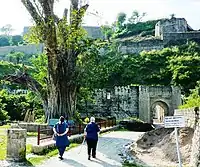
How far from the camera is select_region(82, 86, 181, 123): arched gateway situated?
1567 inches

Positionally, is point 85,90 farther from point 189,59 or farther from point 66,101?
point 189,59

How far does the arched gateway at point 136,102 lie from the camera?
3981cm

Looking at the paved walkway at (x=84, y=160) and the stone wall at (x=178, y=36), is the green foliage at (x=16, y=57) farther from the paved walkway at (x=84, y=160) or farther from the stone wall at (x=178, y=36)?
the paved walkway at (x=84, y=160)

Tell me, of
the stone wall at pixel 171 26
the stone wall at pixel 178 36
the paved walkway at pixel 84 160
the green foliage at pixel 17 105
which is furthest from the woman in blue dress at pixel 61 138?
the stone wall at pixel 171 26

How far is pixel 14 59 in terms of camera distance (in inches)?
3403

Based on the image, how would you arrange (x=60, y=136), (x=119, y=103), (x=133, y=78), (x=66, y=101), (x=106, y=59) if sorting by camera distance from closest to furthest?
(x=60, y=136) < (x=66, y=101) < (x=119, y=103) < (x=133, y=78) < (x=106, y=59)

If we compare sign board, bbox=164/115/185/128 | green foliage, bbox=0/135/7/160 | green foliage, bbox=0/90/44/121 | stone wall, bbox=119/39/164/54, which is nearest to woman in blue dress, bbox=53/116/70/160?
green foliage, bbox=0/135/7/160

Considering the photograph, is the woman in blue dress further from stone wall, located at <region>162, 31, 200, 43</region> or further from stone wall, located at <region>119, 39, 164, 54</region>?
stone wall, located at <region>162, 31, 200, 43</region>

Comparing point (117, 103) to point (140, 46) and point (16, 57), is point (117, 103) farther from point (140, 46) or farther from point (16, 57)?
point (16, 57)

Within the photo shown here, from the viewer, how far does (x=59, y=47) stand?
21.9m

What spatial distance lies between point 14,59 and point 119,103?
5094cm

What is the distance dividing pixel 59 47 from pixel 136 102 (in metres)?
19.5

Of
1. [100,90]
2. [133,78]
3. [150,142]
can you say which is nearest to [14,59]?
[133,78]

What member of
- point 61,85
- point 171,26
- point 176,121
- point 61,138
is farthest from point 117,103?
point 171,26
